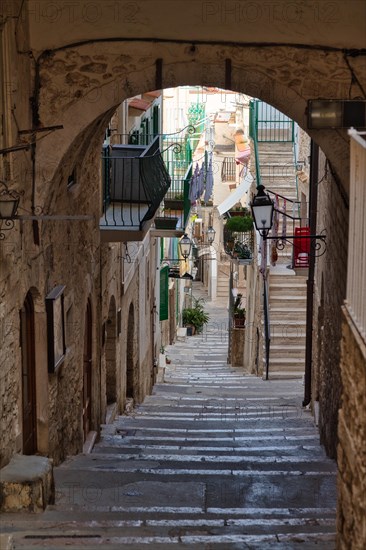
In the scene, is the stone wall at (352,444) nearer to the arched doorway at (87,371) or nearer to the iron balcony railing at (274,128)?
the arched doorway at (87,371)

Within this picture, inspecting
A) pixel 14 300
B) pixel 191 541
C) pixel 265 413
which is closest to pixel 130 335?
pixel 265 413

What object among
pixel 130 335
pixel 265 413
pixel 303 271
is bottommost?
pixel 265 413

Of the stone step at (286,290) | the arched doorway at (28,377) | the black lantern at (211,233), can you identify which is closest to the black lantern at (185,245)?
the black lantern at (211,233)

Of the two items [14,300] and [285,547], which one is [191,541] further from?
[14,300]

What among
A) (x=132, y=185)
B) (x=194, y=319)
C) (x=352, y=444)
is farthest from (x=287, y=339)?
(x=194, y=319)

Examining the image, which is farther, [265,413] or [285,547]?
[265,413]

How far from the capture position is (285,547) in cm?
618

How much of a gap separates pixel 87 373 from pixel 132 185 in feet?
10.1

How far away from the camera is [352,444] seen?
504 centimetres

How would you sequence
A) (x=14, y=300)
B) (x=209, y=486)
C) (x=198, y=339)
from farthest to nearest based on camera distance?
(x=198, y=339) → (x=209, y=486) → (x=14, y=300)

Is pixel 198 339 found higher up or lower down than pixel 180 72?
lower down

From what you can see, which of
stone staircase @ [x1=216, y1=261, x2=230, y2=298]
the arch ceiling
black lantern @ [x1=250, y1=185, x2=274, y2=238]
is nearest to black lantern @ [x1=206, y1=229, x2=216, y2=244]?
stone staircase @ [x1=216, y1=261, x2=230, y2=298]

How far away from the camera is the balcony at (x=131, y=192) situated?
11.7 m

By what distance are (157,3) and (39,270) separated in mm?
2759
